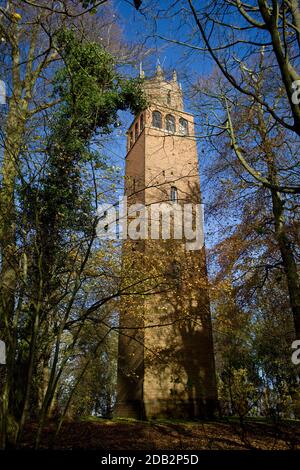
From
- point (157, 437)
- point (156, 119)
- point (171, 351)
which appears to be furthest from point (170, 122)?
point (157, 437)

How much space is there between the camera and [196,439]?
9.02m

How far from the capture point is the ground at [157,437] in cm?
736

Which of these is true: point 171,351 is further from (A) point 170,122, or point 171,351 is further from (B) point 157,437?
(A) point 170,122

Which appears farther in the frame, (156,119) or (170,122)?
(156,119)

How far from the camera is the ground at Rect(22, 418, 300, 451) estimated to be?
7.36 m

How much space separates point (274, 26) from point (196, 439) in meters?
9.42

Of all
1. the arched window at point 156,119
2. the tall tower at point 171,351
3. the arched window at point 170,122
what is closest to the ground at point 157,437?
the tall tower at point 171,351

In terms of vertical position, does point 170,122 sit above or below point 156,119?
below

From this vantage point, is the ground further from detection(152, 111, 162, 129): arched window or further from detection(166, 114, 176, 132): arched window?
detection(152, 111, 162, 129): arched window

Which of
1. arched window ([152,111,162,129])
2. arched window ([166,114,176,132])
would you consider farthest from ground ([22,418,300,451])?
arched window ([152,111,162,129])

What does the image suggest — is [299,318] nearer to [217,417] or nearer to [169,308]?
[169,308]

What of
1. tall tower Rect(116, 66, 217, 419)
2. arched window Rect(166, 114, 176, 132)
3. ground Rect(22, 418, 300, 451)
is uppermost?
arched window Rect(166, 114, 176, 132)

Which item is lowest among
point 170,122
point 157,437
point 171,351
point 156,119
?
point 157,437

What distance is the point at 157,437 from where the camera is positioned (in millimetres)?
9078
